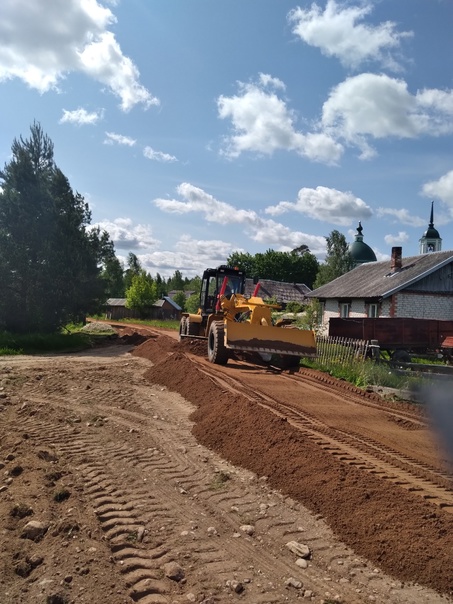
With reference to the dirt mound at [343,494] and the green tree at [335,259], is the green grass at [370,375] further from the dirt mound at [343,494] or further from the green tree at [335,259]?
the green tree at [335,259]

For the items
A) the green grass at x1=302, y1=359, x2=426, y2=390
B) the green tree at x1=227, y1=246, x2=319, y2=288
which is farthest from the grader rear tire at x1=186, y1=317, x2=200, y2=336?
the green tree at x1=227, y1=246, x2=319, y2=288

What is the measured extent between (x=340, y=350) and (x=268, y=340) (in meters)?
2.98

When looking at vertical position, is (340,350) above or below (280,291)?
below

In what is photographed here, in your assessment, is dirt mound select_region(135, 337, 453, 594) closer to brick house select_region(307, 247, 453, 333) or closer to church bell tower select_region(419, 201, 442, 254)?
brick house select_region(307, 247, 453, 333)

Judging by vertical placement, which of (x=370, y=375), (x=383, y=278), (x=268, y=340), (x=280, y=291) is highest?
(x=280, y=291)

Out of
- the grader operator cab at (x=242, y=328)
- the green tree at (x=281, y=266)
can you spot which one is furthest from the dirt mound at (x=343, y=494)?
the green tree at (x=281, y=266)

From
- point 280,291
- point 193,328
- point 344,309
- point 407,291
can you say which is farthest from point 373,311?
point 280,291

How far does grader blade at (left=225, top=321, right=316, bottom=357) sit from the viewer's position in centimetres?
1308

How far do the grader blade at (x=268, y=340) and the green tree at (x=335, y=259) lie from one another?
3993 centimetres

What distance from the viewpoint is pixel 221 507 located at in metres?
4.77

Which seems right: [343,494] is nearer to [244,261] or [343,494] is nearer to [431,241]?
[431,241]

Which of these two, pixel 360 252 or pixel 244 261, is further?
pixel 244 261

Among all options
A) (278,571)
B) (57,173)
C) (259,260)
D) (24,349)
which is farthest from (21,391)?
(259,260)

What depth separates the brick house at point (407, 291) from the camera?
2630cm
